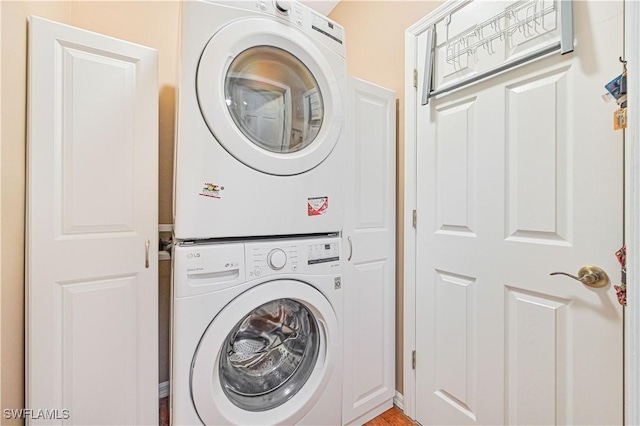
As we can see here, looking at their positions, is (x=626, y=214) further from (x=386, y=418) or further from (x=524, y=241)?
(x=386, y=418)

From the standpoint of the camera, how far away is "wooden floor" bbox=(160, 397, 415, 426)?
59.0 inches

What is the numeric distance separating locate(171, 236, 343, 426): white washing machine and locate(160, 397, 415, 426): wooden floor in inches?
13.6

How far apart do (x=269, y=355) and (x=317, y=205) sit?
25.6 inches

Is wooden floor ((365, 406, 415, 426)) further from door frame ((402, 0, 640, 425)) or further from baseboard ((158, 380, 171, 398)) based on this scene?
baseboard ((158, 380, 171, 398))

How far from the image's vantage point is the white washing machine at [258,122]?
3.15ft

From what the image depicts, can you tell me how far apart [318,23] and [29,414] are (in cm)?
178

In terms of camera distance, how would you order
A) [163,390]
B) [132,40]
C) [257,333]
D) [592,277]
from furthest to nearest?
[163,390]
[132,40]
[257,333]
[592,277]

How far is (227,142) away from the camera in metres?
1.01

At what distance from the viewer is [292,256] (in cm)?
115

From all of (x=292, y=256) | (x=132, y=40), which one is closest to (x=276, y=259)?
(x=292, y=256)

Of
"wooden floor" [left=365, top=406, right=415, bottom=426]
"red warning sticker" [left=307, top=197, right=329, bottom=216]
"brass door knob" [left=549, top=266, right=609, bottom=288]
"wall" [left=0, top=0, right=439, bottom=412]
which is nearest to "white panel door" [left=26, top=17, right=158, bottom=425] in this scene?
"wall" [left=0, top=0, right=439, bottom=412]

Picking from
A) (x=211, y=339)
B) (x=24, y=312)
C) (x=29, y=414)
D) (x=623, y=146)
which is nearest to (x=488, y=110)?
(x=623, y=146)

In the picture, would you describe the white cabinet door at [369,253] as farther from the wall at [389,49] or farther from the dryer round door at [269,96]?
the dryer round door at [269,96]

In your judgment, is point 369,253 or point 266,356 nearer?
point 266,356
